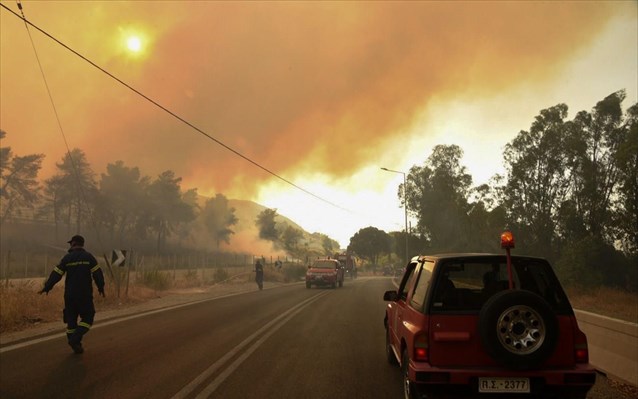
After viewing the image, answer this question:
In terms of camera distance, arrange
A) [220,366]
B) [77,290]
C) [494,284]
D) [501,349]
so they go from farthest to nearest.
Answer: [77,290] < [220,366] < [494,284] < [501,349]

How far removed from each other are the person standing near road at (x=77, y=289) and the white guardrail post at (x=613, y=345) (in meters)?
8.33

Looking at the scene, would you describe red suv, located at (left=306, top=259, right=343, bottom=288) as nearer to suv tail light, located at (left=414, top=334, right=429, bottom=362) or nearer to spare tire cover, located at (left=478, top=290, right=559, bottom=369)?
suv tail light, located at (left=414, top=334, right=429, bottom=362)

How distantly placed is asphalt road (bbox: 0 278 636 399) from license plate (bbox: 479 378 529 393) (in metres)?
1.77

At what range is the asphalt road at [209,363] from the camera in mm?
5918

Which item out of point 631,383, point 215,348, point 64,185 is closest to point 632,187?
point 631,383

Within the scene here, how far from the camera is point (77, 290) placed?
8.40 m

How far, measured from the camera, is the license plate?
4.20 metres

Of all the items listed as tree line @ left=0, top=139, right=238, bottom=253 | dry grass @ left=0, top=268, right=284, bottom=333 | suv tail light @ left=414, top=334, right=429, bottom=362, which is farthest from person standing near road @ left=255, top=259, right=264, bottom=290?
tree line @ left=0, top=139, right=238, bottom=253

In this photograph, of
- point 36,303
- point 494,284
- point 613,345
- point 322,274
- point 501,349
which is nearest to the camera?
point 501,349

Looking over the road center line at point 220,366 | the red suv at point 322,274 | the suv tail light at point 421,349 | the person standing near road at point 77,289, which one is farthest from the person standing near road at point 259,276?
the suv tail light at point 421,349

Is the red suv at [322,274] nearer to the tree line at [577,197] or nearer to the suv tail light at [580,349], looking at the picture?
the tree line at [577,197]

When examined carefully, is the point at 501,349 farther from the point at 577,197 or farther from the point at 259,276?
the point at 577,197

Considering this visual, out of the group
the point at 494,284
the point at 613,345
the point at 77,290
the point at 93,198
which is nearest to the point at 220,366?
the point at 77,290

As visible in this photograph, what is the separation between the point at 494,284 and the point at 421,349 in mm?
1165
